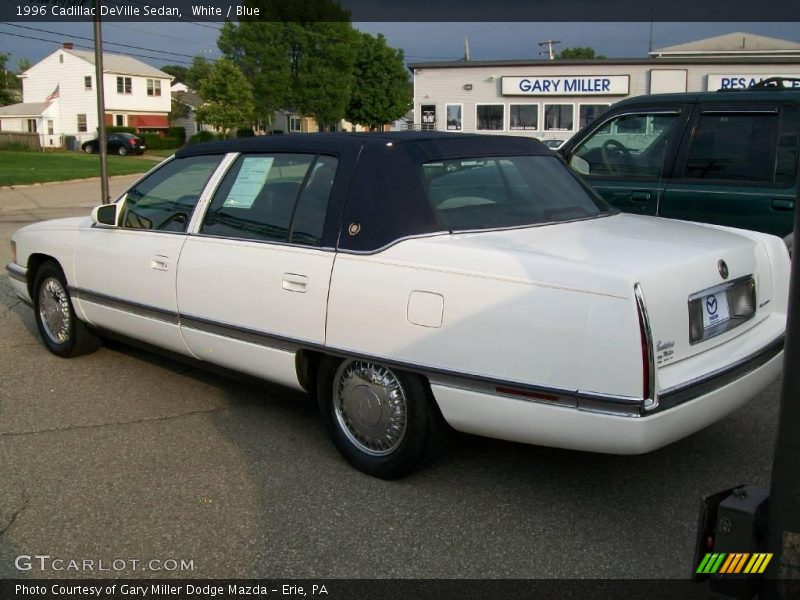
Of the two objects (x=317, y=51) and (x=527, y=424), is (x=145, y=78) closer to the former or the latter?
(x=317, y=51)

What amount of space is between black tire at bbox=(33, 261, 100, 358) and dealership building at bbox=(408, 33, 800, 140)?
3108 centimetres

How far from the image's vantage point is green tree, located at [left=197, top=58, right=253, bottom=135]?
185ft

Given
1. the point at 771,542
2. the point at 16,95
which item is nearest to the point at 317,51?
the point at 16,95

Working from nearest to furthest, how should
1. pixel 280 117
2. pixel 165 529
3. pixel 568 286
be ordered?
pixel 568 286, pixel 165 529, pixel 280 117

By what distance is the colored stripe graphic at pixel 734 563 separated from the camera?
230 cm

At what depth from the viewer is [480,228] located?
4031 mm

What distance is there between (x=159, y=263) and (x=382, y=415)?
183 centimetres

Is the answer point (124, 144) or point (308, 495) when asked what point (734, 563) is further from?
point (124, 144)

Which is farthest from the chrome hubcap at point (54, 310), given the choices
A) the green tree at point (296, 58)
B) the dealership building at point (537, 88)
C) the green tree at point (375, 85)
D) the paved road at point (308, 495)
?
the green tree at point (375, 85)

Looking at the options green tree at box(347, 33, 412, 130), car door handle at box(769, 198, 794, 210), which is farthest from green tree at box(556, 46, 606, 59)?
car door handle at box(769, 198, 794, 210)

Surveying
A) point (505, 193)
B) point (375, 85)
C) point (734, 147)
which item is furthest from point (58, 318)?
point (375, 85)

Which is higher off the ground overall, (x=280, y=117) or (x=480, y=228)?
(x=280, y=117)

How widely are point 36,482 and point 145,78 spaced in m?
69.1

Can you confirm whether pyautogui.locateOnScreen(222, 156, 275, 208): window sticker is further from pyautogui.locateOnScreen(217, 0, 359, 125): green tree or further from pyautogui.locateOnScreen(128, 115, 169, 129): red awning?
pyautogui.locateOnScreen(128, 115, 169, 129): red awning
